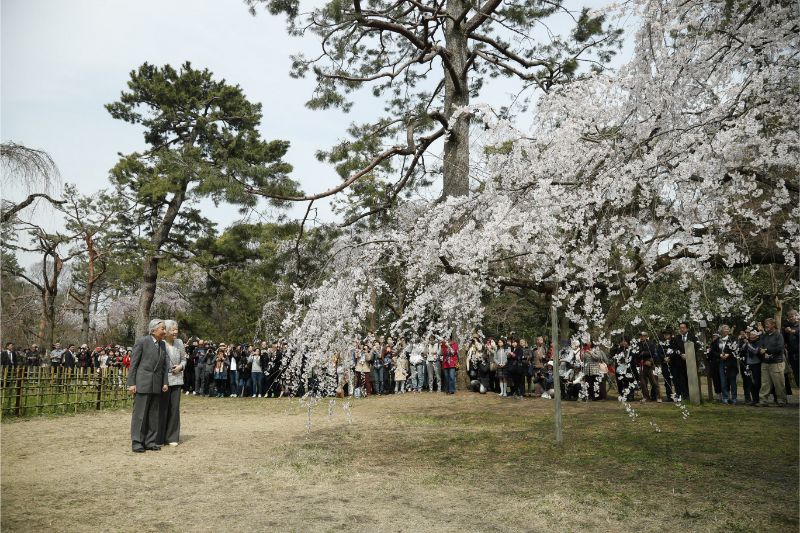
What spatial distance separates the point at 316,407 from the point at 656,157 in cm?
921

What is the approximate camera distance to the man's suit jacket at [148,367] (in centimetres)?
679

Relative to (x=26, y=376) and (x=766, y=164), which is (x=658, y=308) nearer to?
(x=766, y=164)

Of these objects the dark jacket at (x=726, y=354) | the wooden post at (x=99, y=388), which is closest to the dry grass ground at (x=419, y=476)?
the dark jacket at (x=726, y=354)

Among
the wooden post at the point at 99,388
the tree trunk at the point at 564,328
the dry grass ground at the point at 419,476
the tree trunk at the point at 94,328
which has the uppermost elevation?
the tree trunk at the point at 94,328

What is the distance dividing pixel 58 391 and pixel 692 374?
12817mm

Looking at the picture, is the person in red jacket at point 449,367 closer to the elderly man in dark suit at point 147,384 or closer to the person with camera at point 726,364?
the person with camera at point 726,364

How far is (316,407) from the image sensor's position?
11.9 meters

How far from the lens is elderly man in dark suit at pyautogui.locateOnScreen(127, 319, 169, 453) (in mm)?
6750

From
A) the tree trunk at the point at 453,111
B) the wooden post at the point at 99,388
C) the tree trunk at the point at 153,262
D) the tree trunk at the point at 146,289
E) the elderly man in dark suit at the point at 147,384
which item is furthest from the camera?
the tree trunk at the point at 146,289

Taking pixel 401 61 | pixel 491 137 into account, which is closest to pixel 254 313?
pixel 401 61

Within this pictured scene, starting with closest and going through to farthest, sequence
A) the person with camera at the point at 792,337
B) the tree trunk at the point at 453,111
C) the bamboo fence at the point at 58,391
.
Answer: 1. the tree trunk at the point at 453,111
2. the person with camera at the point at 792,337
3. the bamboo fence at the point at 58,391

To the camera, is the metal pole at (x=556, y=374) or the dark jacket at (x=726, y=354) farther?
the dark jacket at (x=726, y=354)

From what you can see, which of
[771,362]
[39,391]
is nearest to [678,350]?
[771,362]

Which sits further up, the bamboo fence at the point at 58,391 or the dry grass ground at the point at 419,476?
the bamboo fence at the point at 58,391
